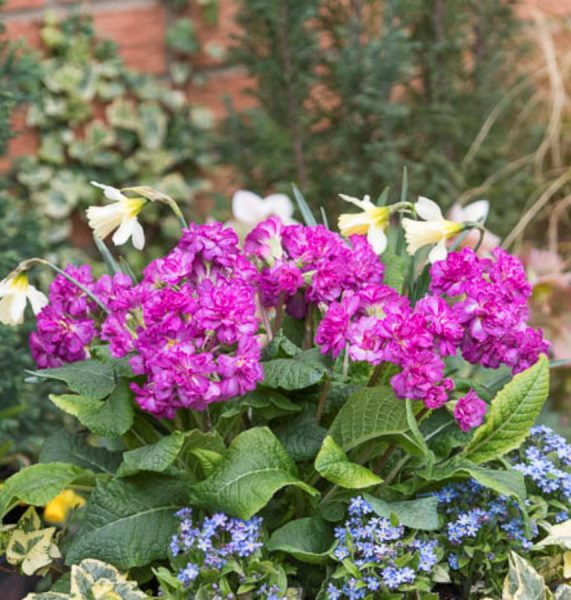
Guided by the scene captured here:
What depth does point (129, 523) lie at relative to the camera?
3.25 feet

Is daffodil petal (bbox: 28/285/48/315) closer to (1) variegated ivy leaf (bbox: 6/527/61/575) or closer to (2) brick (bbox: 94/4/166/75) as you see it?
(1) variegated ivy leaf (bbox: 6/527/61/575)

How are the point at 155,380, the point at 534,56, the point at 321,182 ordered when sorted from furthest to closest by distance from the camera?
the point at 534,56
the point at 321,182
the point at 155,380

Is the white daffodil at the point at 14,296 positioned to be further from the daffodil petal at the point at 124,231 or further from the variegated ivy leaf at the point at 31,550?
the variegated ivy leaf at the point at 31,550

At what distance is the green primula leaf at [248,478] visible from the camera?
916 mm

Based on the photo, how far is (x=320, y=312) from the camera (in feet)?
3.62

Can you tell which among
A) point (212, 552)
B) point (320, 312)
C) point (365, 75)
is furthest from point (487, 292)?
point (365, 75)

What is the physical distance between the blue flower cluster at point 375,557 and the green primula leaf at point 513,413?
0.13m

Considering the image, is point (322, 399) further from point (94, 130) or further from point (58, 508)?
point (94, 130)

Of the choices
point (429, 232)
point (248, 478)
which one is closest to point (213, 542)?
point (248, 478)

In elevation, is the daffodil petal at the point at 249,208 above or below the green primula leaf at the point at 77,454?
above

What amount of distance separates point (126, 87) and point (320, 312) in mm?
1549

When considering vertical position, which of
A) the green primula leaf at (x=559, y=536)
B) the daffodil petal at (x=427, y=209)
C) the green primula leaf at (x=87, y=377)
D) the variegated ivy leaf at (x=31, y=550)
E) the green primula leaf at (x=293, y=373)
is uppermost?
the daffodil petal at (x=427, y=209)

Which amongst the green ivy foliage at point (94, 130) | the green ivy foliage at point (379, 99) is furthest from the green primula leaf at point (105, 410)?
the green ivy foliage at point (94, 130)

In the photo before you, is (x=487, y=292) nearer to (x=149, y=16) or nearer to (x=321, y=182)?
(x=321, y=182)
